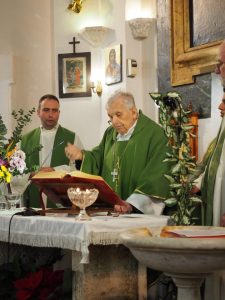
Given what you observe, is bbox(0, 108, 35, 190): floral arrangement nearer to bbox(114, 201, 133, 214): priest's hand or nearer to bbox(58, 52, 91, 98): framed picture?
bbox(114, 201, 133, 214): priest's hand

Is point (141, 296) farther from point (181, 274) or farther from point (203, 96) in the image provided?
point (203, 96)

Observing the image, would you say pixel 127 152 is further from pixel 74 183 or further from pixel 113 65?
pixel 113 65

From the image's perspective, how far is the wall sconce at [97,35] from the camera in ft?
27.9

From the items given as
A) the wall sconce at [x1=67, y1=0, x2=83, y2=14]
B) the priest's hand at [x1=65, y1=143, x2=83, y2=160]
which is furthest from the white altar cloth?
the wall sconce at [x1=67, y1=0, x2=83, y2=14]

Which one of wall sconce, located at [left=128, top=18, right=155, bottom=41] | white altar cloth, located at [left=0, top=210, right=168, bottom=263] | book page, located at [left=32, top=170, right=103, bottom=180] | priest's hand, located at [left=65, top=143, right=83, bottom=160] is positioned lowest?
white altar cloth, located at [left=0, top=210, right=168, bottom=263]

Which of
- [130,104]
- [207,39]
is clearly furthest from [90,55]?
[130,104]

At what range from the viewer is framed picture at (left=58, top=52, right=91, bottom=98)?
9.12 metres

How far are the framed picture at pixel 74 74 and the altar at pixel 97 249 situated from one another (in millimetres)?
5170

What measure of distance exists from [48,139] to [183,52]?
5.67 ft

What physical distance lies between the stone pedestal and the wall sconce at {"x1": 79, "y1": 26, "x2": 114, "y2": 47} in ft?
16.5

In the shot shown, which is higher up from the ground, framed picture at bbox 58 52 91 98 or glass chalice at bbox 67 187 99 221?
framed picture at bbox 58 52 91 98

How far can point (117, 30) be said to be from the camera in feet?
27.6

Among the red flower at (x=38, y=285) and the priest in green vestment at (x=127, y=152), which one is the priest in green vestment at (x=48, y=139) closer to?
the priest in green vestment at (x=127, y=152)

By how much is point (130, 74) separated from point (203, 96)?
1885mm
